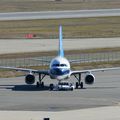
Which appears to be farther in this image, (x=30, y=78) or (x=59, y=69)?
(x=30, y=78)

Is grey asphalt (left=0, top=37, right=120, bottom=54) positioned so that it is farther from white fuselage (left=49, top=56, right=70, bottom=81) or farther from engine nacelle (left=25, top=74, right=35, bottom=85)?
white fuselage (left=49, top=56, right=70, bottom=81)

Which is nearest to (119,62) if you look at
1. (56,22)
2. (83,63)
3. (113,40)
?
(83,63)

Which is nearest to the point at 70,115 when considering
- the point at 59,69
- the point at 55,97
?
the point at 55,97

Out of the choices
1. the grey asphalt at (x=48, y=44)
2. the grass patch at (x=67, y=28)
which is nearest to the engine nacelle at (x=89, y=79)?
the grey asphalt at (x=48, y=44)

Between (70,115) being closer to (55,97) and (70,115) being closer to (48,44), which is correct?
(55,97)

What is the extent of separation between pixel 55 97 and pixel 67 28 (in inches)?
3299

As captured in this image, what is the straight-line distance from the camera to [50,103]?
57719 millimetres

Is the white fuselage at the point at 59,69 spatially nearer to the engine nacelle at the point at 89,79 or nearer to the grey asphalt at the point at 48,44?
the engine nacelle at the point at 89,79

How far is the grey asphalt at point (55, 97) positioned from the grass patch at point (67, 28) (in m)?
56.4

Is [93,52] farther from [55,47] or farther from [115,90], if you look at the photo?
[115,90]

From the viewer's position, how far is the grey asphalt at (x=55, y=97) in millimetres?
55619

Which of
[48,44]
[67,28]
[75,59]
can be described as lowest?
[75,59]

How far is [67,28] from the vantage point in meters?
145

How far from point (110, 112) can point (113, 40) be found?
234ft
